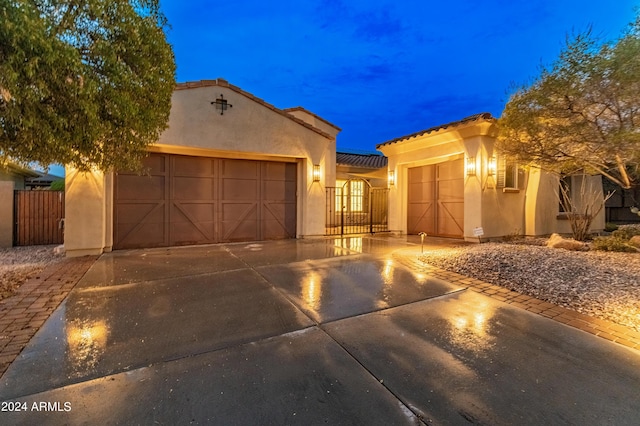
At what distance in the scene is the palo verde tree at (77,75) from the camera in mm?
2842

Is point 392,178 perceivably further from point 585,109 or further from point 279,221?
point 585,109

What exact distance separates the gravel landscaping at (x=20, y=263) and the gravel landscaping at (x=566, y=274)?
6.81 meters

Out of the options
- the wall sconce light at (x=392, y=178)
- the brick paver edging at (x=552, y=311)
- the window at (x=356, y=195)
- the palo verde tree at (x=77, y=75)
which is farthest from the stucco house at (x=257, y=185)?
the window at (x=356, y=195)

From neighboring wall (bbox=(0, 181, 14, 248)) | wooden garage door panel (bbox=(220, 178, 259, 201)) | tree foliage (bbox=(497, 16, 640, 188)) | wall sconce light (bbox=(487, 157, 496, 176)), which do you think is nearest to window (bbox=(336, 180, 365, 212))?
wooden garage door panel (bbox=(220, 178, 259, 201))

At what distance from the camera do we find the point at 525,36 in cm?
3553

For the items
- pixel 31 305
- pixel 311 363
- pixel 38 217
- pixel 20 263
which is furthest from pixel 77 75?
pixel 38 217

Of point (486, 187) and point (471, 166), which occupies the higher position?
point (471, 166)

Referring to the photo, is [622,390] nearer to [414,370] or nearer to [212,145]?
[414,370]

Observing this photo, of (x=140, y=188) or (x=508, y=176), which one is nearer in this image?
(x=140, y=188)

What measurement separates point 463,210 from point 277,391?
336 inches

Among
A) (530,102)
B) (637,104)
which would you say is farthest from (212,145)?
(637,104)

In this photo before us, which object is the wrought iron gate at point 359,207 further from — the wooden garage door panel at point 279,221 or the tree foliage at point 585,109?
the tree foliage at point 585,109

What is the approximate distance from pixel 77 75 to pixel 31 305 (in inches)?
109

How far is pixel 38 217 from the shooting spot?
7.89 metres
